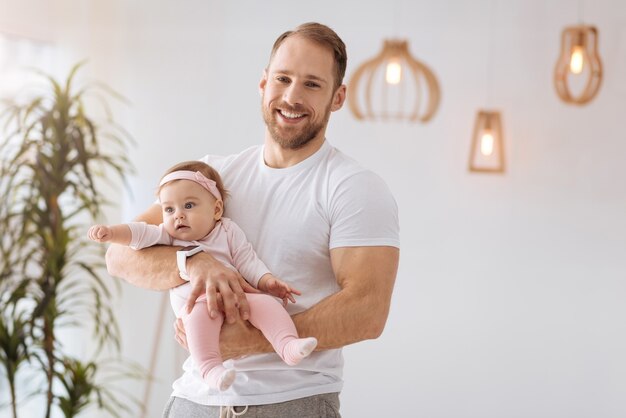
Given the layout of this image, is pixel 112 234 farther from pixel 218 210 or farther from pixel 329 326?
pixel 329 326

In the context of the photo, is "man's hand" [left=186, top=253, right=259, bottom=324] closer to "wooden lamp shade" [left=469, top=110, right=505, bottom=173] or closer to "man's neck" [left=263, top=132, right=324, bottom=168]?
"man's neck" [left=263, top=132, right=324, bottom=168]

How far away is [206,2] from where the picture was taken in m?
4.76

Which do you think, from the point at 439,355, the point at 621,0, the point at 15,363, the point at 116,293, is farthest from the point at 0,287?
the point at 621,0

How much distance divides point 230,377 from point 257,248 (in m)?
0.34

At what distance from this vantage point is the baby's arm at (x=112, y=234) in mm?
1847

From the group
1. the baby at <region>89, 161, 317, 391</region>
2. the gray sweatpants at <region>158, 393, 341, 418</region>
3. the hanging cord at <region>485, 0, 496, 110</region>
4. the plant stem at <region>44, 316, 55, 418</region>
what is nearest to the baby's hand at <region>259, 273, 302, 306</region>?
the baby at <region>89, 161, 317, 391</region>

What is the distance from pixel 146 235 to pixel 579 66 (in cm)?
301

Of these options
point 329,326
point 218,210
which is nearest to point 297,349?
point 329,326

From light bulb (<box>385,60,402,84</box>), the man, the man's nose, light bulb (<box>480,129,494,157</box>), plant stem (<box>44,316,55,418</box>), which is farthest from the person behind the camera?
light bulb (<box>480,129,494,157</box>)

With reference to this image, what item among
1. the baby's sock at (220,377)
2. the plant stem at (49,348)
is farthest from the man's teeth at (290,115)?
the plant stem at (49,348)

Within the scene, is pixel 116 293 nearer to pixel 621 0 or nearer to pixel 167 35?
pixel 167 35

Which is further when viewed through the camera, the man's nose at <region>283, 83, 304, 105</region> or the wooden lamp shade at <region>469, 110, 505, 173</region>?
the wooden lamp shade at <region>469, 110, 505, 173</region>

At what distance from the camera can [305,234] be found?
182cm

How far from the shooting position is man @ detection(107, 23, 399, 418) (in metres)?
1.74
